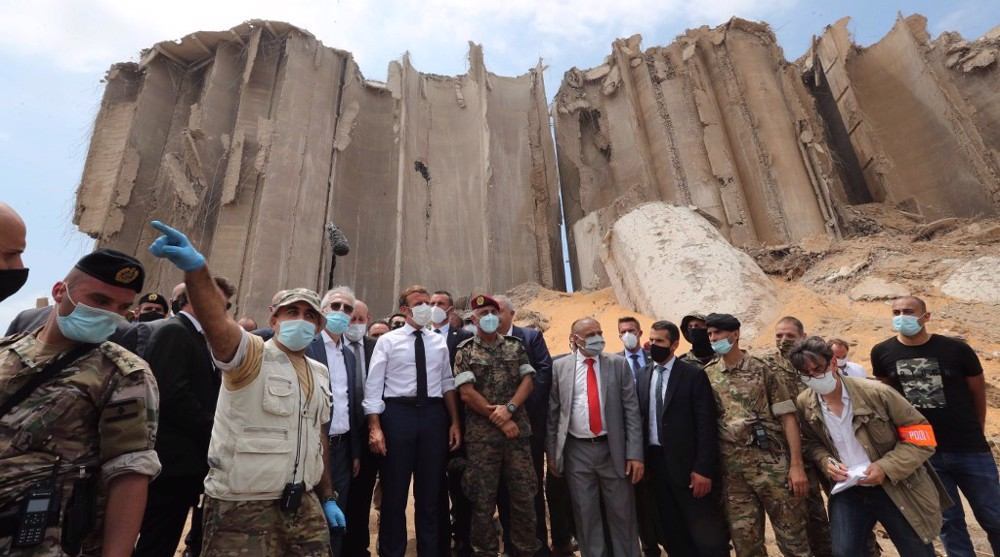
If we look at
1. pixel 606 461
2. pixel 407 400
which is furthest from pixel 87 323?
pixel 606 461

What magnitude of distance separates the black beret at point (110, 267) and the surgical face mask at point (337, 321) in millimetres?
1837

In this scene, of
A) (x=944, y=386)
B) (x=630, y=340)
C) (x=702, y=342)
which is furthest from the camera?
(x=630, y=340)

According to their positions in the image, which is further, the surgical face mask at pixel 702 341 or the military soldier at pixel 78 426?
the surgical face mask at pixel 702 341

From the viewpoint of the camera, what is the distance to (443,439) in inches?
145

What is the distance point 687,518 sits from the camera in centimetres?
343

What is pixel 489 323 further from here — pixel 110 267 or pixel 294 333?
pixel 110 267

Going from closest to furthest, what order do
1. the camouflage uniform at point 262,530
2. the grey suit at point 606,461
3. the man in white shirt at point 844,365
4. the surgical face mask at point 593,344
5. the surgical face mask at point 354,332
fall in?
the camouflage uniform at point 262,530, the grey suit at point 606,461, the surgical face mask at point 593,344, the surgical face mask at point 354,332, the man in white shirt at point 844,365

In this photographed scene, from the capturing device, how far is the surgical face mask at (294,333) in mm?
2494

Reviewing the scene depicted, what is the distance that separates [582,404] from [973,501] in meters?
2.62

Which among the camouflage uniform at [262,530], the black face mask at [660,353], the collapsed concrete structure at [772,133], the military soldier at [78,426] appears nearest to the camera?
the military soldier at [78,426]

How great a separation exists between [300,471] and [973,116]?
2344 cm

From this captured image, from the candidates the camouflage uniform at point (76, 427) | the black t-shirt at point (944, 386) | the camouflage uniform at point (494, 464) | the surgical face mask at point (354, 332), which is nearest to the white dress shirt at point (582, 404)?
the camouflage uniform at point (494, 464)

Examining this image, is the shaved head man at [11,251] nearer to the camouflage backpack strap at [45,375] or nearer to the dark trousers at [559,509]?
the camouflage backpack strap at [45,375]

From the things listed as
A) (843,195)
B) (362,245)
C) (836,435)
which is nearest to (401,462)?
(836,435)
